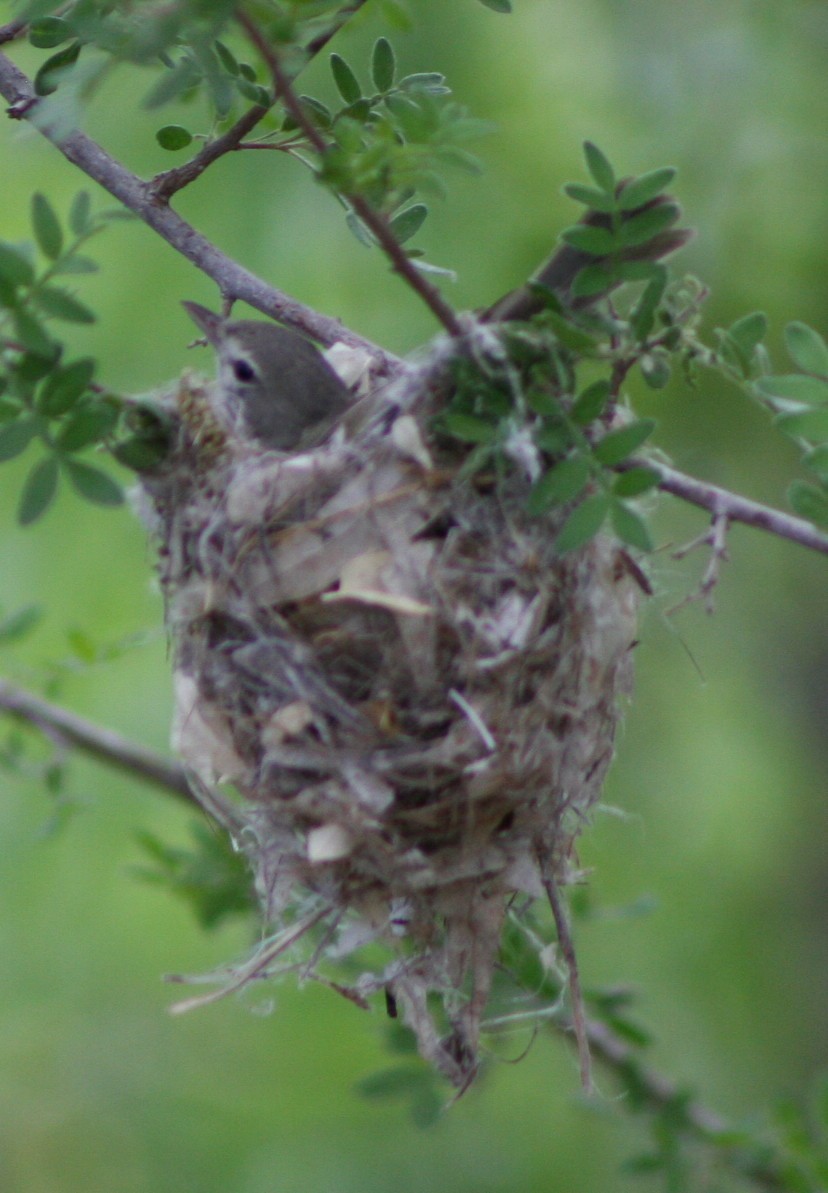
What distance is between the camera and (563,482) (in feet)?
6.90

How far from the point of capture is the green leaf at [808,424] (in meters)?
2.07

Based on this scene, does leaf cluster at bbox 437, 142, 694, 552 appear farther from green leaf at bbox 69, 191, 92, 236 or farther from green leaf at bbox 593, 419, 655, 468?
green leaf at bbox 69, 191, 92, 236

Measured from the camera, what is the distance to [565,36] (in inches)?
211

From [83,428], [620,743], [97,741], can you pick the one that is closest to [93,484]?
[83,428]

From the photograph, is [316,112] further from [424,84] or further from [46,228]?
[46,228]

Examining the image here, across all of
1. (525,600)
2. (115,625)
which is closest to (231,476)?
(525,600)

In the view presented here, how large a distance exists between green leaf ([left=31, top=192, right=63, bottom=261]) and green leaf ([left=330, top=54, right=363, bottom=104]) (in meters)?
0.75

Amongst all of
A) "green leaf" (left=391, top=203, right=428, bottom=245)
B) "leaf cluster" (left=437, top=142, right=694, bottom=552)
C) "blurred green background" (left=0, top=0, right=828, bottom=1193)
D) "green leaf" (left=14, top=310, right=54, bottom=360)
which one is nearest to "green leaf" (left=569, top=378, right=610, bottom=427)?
"leaf cluster" (left=437, top=142, right=694, bottom=552)

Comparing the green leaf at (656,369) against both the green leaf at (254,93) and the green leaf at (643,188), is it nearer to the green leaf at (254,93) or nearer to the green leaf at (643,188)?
the green leaf at (643,188)

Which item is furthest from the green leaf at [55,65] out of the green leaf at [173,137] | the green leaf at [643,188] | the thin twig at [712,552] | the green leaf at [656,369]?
the thin twig at [712,552]

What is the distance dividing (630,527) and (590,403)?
0.21 metres

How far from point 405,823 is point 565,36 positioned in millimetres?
4085

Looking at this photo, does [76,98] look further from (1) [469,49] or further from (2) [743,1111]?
(2) [743,1111]

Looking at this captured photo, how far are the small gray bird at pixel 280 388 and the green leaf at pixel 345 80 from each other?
26.9 inches
